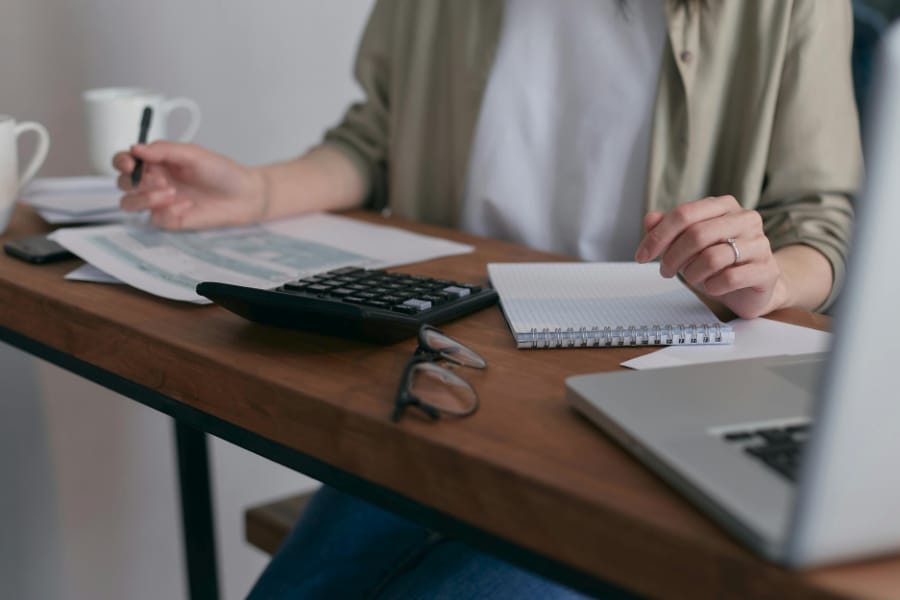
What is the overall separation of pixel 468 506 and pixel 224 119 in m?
1.17

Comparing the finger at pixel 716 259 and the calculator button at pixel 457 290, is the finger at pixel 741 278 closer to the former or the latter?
the finger at pixel 716 259

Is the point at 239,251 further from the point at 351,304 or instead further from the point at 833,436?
the point at 833,436

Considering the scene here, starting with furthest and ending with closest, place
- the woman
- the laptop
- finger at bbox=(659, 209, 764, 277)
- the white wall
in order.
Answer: the white wall < the woman < finger at bbox=(659, 209, 764, 277) < the laptop

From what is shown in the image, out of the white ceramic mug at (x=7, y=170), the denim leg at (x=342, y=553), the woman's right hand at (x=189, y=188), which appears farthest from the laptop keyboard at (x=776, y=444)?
the white ceramic mug at (x=7, y=170)

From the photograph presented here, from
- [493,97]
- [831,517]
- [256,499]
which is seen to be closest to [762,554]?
[831,517]

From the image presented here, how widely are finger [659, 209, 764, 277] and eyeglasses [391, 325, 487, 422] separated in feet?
0.47

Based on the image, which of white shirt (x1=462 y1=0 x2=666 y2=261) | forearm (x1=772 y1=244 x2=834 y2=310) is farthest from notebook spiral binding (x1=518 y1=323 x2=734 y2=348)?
white shirt (x1=462 y1=0 x2=666 y2=261)

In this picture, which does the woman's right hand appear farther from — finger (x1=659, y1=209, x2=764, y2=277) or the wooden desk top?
finger (x1=659, y1=209, x2=764, y2=277)

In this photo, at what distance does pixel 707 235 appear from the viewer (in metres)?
0.59

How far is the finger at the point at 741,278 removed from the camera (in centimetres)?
61

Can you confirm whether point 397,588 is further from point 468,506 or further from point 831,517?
point 831,517

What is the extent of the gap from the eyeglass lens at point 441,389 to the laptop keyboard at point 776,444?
0.14 m

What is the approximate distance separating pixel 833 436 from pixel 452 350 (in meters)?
0.27

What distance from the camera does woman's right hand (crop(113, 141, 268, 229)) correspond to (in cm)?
88
